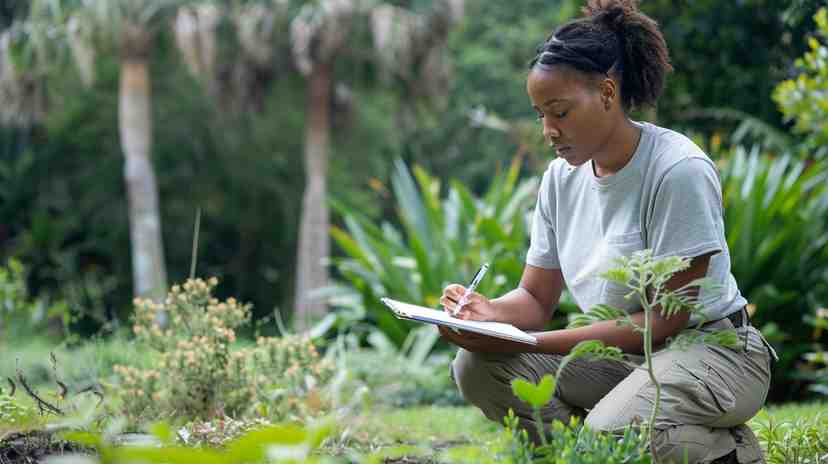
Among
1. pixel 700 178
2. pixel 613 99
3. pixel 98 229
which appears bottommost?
pixel 98 229

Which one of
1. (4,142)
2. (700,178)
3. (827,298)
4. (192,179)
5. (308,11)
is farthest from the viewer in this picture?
(192,179)

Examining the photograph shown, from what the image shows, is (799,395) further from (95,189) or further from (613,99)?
(95,189)

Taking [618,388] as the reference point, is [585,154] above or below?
above

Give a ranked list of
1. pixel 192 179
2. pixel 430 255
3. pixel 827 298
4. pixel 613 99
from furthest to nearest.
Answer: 1. pixel 192 179
2. pixel 430 255
3. pixel 827 298
4. pixel 613 99

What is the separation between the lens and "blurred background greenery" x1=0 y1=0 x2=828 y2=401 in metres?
6.30

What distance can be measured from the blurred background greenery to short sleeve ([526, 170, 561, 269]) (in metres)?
1.74

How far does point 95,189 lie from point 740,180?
624 inches

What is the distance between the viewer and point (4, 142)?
19109 mm

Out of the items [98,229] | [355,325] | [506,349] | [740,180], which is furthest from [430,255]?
[98,229]

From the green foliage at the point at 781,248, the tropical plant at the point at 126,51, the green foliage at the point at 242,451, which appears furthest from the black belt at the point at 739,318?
the tropical plant at the point at 126,51

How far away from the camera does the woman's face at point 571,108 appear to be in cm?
263

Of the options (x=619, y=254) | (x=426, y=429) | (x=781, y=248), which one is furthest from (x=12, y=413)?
(x=781, y=248)

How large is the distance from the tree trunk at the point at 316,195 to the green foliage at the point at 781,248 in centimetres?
1089

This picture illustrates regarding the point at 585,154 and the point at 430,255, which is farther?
the point at 430,255
